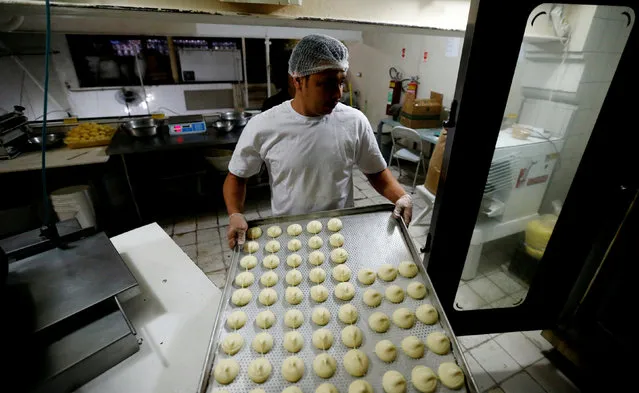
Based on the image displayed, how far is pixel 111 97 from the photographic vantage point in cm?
605

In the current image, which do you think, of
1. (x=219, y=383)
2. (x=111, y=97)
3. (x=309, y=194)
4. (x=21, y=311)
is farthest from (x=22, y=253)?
(x=111, y=97)

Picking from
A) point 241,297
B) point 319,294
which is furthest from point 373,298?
point 241,297

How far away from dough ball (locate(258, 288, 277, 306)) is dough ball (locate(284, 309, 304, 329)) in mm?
91

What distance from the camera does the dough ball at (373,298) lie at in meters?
1.11

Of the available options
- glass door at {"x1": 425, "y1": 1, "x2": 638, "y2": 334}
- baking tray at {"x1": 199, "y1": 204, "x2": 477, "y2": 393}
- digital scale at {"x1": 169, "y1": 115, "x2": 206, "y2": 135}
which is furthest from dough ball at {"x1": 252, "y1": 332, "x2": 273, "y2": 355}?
digital scale at {"x1": 169, "y1": 115, "x2": 206, "y2": 135}

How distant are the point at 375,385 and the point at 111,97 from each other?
288 inches

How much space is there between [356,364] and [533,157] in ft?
6.62

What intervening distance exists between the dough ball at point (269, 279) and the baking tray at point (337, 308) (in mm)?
22

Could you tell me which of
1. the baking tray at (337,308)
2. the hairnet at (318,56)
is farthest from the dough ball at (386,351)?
the hairnet at (318,56)

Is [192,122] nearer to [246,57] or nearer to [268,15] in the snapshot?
→ [268,15]

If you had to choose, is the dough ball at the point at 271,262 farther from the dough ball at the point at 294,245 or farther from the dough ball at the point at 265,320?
the dough ball at the point at 265,320

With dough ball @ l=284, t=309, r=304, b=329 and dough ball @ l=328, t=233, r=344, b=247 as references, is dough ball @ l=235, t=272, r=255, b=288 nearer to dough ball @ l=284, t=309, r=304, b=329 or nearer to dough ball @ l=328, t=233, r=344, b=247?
dough ball @ l=284, t=309, r=304, b=329

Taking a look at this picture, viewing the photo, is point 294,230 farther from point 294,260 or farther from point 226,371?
point 226,371

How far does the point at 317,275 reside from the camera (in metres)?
1.22
